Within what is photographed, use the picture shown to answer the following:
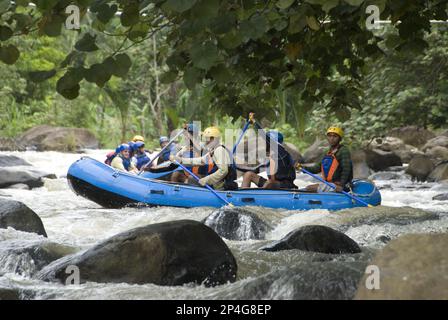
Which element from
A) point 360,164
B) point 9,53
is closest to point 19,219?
point 9,53

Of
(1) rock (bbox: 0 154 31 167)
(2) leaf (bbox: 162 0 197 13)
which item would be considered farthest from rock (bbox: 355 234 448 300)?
(1) rock (bbox: 0 154 31 167)

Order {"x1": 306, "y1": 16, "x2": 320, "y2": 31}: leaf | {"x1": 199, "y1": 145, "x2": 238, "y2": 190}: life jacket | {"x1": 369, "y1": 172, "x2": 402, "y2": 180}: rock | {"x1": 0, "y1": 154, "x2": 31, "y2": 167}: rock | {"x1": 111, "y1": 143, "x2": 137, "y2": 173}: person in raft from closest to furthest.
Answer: {"x1": 306, "y1": 16, "x2": 320, "y2": 31}: leaf, {"x1": 199, "y1": 145, "x2": 238, "y2": 190}: life jacket, {"x1": 111, "y1": 143, "x2": 137, "y2": 173}: person in raft, {"x1": 0, "y1": 154, "x2": 31, "y2": 167}: rock, {"x1": 369, "y1": 172, "x2": 402, "y2": 180}: rock

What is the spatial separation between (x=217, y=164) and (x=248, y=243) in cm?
295

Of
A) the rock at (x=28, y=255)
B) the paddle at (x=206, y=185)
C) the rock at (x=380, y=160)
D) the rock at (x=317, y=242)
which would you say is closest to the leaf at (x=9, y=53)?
the rock at (x=28, y=255)

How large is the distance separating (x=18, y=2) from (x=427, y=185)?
41.6ft

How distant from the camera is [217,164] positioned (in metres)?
10.0

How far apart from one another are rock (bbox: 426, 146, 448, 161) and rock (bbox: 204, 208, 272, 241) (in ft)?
35.3

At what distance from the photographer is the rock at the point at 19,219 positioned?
7.15m

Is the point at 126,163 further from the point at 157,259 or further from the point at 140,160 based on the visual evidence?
the point at 157,259

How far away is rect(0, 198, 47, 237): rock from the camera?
715cm

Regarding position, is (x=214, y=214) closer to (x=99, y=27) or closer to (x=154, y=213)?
(x=154, y=213)

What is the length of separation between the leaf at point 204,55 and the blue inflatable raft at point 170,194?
651 centimetres

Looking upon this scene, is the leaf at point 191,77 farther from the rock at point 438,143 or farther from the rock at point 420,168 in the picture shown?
the rock at point 438,143

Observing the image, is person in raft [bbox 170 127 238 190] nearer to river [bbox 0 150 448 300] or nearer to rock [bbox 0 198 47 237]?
river [bbox 0 150 448 300]
